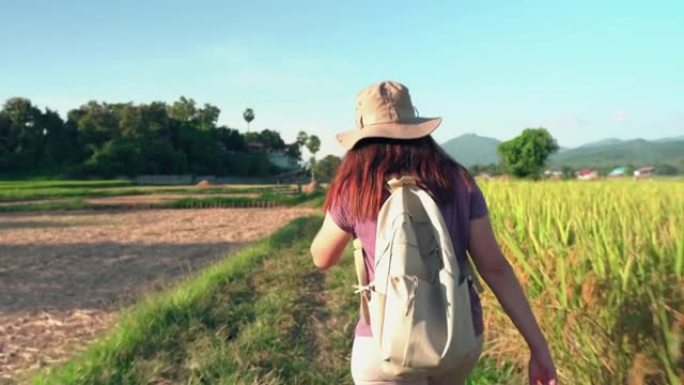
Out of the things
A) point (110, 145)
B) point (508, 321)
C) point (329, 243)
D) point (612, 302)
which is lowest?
point (508, 321)

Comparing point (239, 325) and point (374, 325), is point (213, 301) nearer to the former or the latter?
point (239, 325)

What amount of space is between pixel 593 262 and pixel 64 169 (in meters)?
56.2

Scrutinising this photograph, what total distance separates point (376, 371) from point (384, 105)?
2.25ft

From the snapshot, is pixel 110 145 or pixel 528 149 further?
pixel 110 145

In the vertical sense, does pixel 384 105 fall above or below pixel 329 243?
above

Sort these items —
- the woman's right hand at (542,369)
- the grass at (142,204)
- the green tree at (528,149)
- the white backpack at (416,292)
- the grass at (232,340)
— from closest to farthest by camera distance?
the white backpack at (416,292) → the woman's right hand at (542,369) → the grass at (232,340) → the grass at (142,204) → the green tree at (528,149)

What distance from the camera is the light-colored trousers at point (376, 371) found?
1494 millimetres

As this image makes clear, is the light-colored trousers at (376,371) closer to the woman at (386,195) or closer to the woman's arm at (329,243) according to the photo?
the woman at (386,195)

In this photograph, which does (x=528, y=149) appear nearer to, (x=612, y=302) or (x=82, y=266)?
(x=82, y=266)

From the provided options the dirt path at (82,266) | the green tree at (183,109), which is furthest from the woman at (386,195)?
the green tree at (183,109)

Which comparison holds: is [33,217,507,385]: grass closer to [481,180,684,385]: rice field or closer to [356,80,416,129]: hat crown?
[481,180,684,385]: rice field

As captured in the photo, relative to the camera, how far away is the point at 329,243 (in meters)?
1.64

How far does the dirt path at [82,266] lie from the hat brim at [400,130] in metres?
3.83

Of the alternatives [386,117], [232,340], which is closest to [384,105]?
[386,117]
